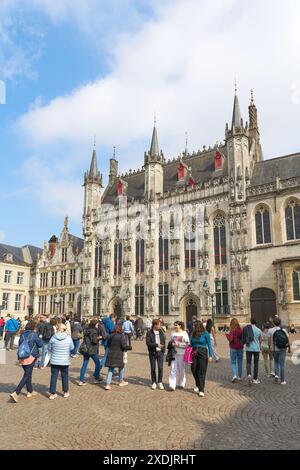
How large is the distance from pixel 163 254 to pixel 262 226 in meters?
10.0

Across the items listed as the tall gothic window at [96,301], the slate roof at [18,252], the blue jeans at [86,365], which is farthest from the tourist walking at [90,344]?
the slate roof at [18,252]

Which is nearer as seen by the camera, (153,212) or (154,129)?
(153,212)

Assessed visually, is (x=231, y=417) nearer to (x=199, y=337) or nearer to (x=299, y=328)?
(x=199, y=337)

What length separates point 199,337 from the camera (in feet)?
29.9

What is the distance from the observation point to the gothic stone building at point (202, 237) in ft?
97.0

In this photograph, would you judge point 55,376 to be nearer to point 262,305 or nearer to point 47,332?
point 47,332

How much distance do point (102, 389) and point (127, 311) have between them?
26819mm

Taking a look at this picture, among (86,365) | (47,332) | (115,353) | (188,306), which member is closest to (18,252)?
(188,306)

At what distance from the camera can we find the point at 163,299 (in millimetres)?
34531

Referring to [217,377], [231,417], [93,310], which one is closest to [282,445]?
[231,417]

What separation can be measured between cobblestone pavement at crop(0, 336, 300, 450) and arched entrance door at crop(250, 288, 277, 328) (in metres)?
19.3

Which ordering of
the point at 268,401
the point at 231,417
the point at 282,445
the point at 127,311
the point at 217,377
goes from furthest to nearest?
the point at 127,311
the point at 217,377
the point at 268,401
the point at 231,417
the point at 282,445

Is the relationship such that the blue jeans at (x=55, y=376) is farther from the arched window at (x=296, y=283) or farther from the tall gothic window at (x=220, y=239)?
the tall gothic window at (x=220, y=239)

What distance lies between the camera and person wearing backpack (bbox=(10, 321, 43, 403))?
8375 millimetres
